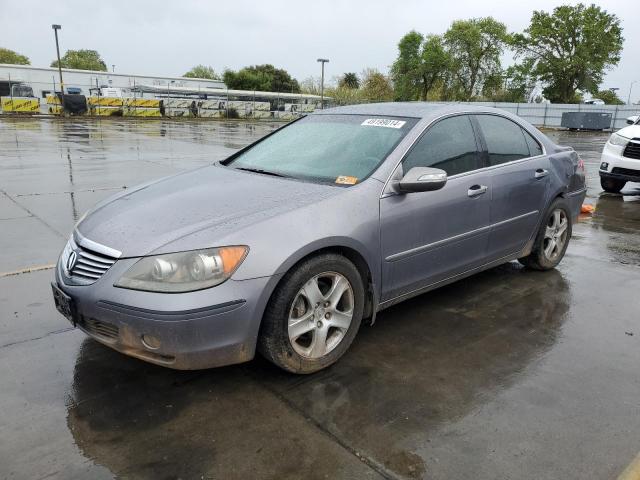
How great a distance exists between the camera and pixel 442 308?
4164 mm

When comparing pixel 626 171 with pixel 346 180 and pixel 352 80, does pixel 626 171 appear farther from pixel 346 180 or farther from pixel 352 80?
pixel 352 80

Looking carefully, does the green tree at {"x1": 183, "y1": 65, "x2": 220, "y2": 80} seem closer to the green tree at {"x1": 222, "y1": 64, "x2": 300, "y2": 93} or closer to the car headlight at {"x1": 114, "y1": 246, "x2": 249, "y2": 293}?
the green tree at {"x1": 222, "y1": 64, "x2": 300, "y2": 93}

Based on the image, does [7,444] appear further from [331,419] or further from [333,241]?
[333,241]

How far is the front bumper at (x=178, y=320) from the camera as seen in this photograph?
2570 mm

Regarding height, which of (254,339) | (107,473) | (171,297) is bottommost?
Result: (107,473)

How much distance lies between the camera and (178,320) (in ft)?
8.39

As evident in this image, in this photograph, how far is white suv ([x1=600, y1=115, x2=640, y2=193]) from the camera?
925 centimetres

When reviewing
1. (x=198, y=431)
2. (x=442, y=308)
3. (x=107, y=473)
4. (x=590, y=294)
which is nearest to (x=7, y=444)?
(x=107, y=473)

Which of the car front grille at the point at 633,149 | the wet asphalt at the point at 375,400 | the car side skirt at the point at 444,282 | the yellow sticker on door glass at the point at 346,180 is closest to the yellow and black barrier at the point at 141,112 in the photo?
the car front grille at the point at 633,149

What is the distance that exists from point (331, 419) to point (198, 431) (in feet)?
2.16

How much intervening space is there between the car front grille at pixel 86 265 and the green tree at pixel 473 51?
228 feet

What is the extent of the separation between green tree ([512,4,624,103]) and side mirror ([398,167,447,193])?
5712 cm

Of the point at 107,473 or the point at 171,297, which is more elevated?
the point at 171,297

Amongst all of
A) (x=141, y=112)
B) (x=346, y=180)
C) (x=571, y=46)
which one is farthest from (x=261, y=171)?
(x=571, y=46)
